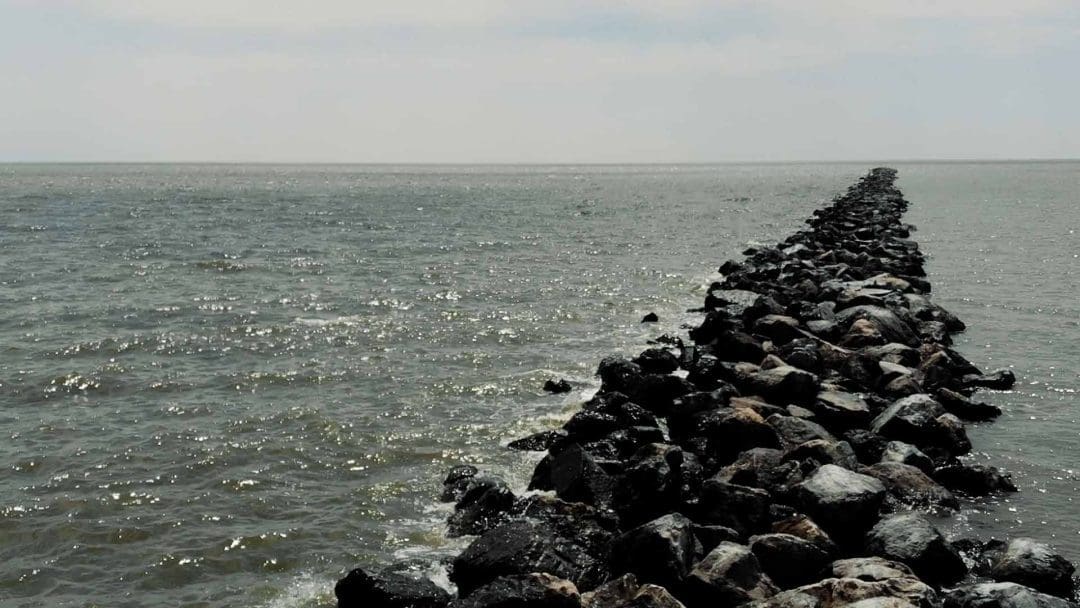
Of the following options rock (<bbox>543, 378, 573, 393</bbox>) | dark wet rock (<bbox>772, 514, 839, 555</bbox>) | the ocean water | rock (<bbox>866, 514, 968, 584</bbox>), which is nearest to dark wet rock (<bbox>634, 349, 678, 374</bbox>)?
the ocean water

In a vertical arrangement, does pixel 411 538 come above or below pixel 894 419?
below

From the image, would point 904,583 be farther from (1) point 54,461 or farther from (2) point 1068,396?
(1) point 54,461

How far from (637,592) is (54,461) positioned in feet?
25.4

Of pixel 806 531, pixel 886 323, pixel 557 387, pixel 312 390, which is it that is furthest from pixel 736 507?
pixel 886 323

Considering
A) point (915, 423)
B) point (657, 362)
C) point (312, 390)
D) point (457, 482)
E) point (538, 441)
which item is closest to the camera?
point (457, 482)

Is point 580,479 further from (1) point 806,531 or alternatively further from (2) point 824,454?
(2) point 824,454

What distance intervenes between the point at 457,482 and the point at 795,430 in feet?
13.2

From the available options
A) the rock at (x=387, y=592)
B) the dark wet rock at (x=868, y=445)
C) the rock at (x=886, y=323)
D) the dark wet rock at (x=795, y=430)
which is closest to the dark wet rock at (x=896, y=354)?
the rock at (x=886, y=323)

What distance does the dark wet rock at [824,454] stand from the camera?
930cm

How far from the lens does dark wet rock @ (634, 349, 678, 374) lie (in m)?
13.5

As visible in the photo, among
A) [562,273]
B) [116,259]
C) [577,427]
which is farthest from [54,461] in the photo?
[116,259]

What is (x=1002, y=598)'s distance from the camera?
6.21 m

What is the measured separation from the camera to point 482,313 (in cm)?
2084

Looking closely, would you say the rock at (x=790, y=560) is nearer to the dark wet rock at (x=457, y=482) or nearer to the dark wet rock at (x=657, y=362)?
the dark wet rock at (x=457, y=482)
